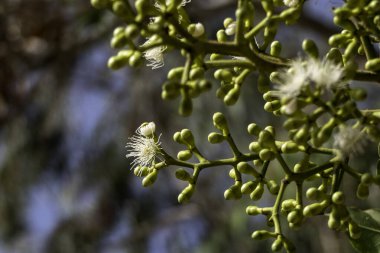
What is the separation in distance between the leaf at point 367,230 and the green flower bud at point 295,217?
0.60 ft

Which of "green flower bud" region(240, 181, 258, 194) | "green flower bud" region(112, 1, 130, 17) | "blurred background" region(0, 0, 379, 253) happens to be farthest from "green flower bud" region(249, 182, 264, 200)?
"blurred background" region(0, 0, 379, 253)

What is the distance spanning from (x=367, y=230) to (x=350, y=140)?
0.30 m

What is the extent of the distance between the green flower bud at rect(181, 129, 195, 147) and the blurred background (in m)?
3.60

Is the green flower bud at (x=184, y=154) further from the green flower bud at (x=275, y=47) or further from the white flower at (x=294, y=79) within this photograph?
the white flower at (x=294, y=79)

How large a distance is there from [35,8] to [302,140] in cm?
404

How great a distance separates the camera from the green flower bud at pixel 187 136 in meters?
1.16

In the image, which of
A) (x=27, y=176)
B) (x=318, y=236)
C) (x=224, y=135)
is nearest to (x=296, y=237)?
(x=318, y=236)

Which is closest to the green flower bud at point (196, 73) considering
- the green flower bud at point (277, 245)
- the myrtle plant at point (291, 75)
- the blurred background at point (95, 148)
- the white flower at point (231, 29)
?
the myrtle plant at point (291, 75)

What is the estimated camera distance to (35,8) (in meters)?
4.73

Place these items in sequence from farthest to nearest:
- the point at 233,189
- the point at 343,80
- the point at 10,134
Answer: the point at 10,134, the point at 233,189, the point at 343,80

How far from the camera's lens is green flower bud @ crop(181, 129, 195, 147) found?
1.16 metres

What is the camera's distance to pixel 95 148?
5.80m

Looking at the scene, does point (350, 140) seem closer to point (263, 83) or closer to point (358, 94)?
point (358, 94)

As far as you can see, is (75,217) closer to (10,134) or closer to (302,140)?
(10,134)
